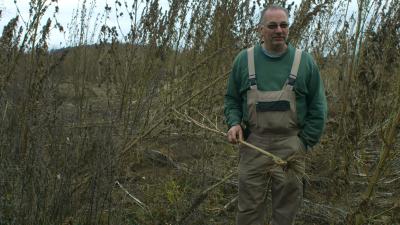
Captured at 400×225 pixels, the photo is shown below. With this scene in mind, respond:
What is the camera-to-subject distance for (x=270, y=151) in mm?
3453

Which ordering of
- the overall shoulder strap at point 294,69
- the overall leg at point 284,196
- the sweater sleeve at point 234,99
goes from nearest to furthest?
the overall shoulder strap at point 294,69, the overall leg at point 284,196, the sweater sleeve at point 234,99

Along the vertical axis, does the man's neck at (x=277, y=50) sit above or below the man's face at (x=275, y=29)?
below

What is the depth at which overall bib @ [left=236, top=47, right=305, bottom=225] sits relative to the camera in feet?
11.0

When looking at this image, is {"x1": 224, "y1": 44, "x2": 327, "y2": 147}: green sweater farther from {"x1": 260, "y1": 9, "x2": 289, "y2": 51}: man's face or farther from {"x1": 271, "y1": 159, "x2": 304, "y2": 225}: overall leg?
{"x1": 271, "y1": 159, "x2": 304, "y2": 225}: overall leg

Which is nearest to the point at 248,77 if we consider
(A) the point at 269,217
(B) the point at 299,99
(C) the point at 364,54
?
(B) the point at 299,99

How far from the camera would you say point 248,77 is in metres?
3.44

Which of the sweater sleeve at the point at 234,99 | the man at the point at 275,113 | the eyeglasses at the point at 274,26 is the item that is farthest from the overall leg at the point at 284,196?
the eyeglasses at the point at 274,26

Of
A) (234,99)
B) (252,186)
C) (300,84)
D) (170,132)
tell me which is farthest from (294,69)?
(170,132)

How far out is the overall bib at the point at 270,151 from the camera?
11.0 feet

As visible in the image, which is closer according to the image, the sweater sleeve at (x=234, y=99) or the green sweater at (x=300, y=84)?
the green sweater at (x=300, y=84)

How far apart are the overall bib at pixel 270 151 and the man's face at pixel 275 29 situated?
14cm

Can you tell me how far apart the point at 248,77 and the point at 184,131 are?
10.5 feet

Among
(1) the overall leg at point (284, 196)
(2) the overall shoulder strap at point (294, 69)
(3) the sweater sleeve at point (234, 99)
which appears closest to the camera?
(2) the overall shoulder strap at point (294, 69)

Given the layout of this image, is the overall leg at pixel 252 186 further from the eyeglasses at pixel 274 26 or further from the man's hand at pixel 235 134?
the eyeglasses at pixel 274 26
